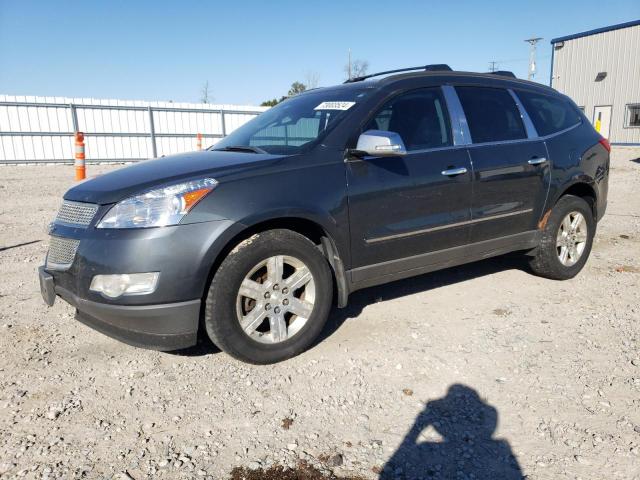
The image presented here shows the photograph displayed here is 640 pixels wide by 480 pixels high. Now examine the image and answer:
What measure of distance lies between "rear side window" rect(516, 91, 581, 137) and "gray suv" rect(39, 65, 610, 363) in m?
0.03

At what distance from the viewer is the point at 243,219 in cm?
279

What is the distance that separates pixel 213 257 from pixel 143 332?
572 mm

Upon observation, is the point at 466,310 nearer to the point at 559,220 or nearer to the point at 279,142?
the point at 559,220

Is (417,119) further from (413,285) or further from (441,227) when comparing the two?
(413,285)

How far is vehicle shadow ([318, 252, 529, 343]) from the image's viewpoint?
384 cm

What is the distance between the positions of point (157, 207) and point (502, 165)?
2681 millimetres

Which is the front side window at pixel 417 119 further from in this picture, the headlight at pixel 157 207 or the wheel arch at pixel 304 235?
the headlight at pixel 157 207

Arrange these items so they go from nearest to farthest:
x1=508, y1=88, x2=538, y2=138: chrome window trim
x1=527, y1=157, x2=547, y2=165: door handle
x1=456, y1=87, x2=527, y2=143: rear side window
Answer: x1=456, y1=87, x2=527, y2=143: rear side window → x1=527, y1=157, x2=547, y2=165: door handle → x1=508, y1=88, x2=538, y2=138: chrome window trim

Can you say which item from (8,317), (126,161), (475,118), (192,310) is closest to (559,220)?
(475,118)

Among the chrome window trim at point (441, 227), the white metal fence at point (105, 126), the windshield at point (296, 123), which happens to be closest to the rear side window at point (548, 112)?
the chrome window trim at point (441, 227)

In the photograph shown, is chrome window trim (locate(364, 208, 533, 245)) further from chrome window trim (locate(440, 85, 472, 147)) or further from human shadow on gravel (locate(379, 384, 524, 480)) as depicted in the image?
human shadow on gravel (locate(379, 384, 524, 480))

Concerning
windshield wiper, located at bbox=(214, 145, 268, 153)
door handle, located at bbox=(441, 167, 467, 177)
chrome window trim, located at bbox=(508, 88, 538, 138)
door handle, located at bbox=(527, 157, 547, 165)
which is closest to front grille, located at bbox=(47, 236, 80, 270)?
windshield wiper, located at bbox=(214, 145, 268, 153)

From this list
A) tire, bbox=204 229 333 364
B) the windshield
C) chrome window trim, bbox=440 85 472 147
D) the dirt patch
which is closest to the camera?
the dirt patch

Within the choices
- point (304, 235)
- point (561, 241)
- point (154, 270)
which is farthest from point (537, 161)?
point (154, 270)
